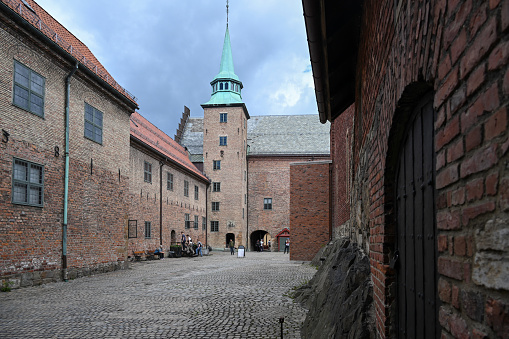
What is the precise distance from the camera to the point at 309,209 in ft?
75.1

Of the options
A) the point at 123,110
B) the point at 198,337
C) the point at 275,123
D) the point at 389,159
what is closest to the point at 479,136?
the point at 389,159

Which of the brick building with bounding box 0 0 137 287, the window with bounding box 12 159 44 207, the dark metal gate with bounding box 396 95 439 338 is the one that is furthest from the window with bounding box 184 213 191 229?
the dark metal gate with bounding box 396 95 439 338

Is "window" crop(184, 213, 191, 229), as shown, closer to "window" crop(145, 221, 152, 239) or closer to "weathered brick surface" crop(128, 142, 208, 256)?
"weathered brick surface" crop(128, 142, 208, 256)

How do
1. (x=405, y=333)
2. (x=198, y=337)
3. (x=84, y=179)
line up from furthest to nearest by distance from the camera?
(x=84, y=179) → (x=198, y=337) → (x=405, y=333)

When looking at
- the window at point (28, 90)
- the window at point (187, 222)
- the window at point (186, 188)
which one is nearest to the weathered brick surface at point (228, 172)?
the window at point (187, 222)

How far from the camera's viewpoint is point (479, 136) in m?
1.39

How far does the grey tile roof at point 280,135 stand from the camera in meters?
47.0

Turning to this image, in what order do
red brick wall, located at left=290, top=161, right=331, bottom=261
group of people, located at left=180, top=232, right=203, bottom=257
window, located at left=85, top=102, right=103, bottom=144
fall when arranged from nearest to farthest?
window, located at left=85, top=102, right=103, bottom=144 < red brick wall, located at left=290, top=161, right=331, bottom=261 < group of people, located at left=180, top=232, right=203, bottom=257

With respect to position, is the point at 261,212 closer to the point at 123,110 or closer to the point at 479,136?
the point at 123,110

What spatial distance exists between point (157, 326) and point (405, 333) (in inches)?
217

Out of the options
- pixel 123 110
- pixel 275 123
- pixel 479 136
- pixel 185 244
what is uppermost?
pixel 275 123

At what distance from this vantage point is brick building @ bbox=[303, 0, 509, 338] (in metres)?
1.29

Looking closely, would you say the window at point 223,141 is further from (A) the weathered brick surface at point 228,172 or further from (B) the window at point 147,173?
(B) the window at point 147,173

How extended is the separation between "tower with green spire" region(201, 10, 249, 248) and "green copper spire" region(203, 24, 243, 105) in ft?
0.34
